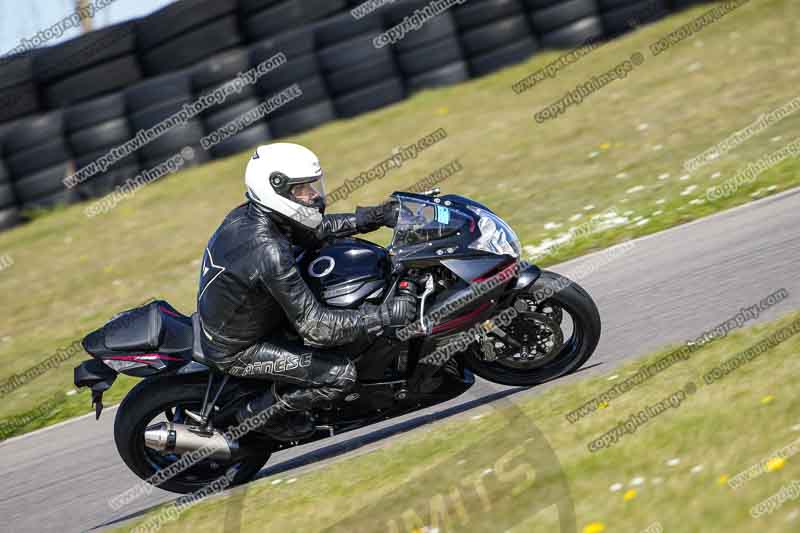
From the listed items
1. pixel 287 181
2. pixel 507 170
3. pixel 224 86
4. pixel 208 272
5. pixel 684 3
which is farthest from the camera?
pixel 684 3

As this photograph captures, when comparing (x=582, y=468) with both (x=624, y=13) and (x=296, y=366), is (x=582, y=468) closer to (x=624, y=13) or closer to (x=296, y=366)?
(x=296, y=366)

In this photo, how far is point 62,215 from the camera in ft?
47.5

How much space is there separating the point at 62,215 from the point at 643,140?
28.1 feet

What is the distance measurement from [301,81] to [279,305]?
9011 mm

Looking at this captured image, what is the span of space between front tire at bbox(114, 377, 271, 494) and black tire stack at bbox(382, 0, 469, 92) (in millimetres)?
9073

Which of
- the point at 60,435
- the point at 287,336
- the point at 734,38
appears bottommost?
the point at 734,38

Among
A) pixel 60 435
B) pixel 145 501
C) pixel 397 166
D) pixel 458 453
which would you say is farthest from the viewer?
pixel 397 166

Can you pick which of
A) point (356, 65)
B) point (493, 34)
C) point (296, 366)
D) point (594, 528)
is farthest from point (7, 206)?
point (594, 528)

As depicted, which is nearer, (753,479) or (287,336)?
(753,479)

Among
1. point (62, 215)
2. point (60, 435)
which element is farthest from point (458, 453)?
point (62, 215)

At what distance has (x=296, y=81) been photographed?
45.7 ft

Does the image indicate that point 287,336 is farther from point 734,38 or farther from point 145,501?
point 734,38

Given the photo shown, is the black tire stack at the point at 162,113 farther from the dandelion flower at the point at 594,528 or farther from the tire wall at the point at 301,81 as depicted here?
the dandelion flower at the point at 594,528

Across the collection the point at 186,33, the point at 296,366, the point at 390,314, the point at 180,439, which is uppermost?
the point at 186,33
